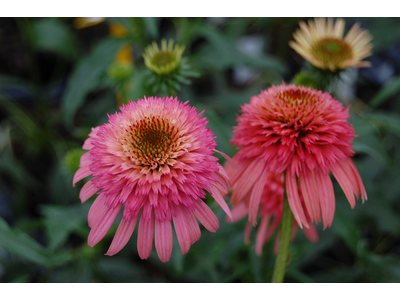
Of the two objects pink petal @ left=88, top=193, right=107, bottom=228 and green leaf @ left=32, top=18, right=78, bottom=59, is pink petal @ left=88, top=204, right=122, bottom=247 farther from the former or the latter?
green leaf @ left=32, top=18, right=78, bottom=59

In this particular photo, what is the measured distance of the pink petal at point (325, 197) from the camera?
0.55 m

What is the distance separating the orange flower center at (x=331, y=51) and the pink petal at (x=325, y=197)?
0.34 meters

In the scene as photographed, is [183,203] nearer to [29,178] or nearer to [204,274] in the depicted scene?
[204,274]

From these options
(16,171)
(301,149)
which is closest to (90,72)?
(16,171)

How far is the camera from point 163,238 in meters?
0.50

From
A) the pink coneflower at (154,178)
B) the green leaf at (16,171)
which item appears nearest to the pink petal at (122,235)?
the pink coneflower at (154,178)

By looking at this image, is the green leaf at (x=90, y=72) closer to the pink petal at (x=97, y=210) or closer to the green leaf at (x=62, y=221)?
the green leaf at (x=62, y=221)

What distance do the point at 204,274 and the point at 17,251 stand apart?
55 cm

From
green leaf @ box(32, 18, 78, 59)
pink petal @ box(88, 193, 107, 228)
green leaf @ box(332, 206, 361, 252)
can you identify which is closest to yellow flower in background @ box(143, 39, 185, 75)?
pink petal @ box(88, 193, 107, 228)

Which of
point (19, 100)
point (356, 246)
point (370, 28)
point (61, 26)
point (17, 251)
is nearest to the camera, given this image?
point (17, 251)

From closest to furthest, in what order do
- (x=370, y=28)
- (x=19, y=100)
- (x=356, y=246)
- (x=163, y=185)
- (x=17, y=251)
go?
(x=163, y=185), (x=17, y=251), (x=356, y=246), (x=370, y=28), (x=19, y=100)

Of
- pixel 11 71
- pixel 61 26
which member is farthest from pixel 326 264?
pixel 11 71

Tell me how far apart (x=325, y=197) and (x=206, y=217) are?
0.67 feet

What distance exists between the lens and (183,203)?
0.50 m
